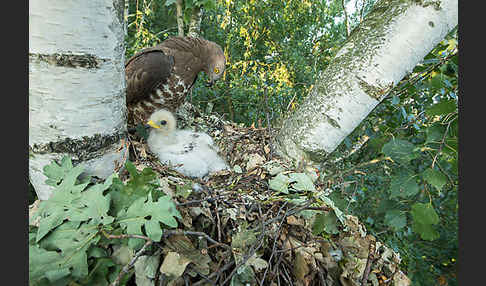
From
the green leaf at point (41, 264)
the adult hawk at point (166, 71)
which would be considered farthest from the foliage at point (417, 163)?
the adult hawk at point (166, 71)

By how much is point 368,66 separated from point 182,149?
48.5 inches

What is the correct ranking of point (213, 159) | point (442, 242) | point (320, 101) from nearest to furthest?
point (320, 101) < point (213, 159) < point (442, 242)

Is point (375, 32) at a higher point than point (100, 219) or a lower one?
higher

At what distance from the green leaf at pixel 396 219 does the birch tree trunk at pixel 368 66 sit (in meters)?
0.36

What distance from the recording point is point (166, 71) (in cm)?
225

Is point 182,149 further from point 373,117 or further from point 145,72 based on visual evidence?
point 373,117

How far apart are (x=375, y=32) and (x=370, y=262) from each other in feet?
2.91

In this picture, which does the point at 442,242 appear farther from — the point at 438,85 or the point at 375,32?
the point at 375,32

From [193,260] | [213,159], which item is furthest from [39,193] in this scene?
[213,159]

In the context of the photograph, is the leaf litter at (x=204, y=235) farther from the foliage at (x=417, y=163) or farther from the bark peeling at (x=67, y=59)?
the bark peeling at (x=67, y=59)

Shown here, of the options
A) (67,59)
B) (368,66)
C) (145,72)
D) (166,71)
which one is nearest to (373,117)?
(368,66)

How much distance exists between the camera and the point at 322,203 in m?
1.00

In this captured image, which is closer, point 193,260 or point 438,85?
point 193,260

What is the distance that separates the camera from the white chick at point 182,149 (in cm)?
180
